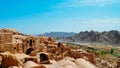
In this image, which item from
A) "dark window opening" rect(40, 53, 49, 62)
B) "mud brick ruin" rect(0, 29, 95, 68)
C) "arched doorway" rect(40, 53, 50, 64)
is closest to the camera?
"mud brick ruin" rect(0, 29, 95, 68)

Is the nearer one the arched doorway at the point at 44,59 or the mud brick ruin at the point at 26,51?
the mud brick ruin at the point at 26,51

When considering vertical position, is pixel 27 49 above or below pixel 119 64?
above

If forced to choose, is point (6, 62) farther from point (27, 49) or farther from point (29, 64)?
point (27, 49)

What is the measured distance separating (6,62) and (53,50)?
1150cm

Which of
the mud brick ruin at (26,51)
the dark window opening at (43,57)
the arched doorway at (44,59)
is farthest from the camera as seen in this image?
the dark window opening at (43,57)

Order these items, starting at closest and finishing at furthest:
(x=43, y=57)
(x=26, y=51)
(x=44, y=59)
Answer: (x=44, y=59), (x=43, y=57), (x=26, y=51)

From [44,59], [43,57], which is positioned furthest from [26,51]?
[44,59]

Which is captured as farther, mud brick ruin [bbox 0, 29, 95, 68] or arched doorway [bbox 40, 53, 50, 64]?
arched doorway [bbox 40, 53, 50, 64]

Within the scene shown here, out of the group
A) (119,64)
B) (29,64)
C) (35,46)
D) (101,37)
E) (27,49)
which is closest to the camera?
(29,64)

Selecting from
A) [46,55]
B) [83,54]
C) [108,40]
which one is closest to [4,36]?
[46,55]

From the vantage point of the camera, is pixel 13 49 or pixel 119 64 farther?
pixel 119 64

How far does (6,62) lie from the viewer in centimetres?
1798

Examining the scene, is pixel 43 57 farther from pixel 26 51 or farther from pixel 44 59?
pixel 26 51

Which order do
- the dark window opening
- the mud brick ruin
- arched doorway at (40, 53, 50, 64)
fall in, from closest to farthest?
the mud brick ruin → arched doorway at (40, 53, 50, 64) → the dark window opening
